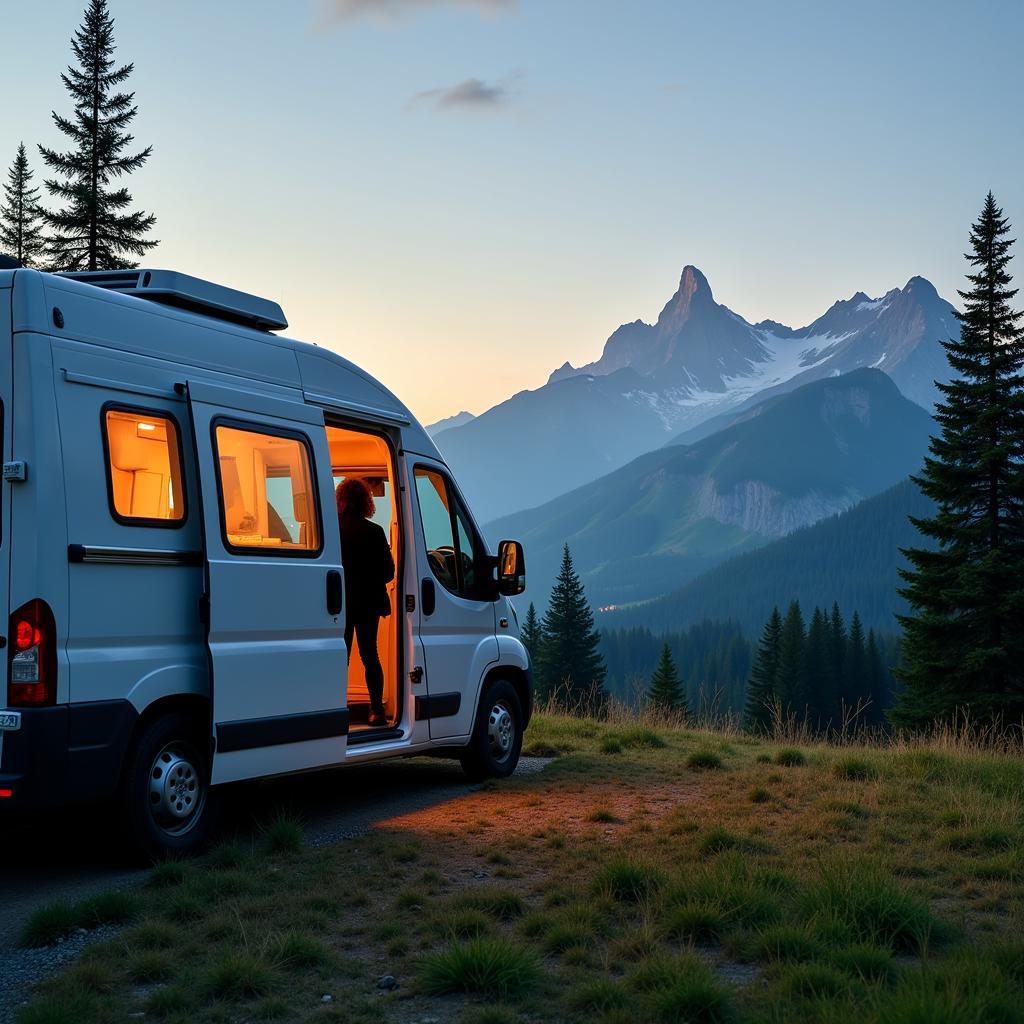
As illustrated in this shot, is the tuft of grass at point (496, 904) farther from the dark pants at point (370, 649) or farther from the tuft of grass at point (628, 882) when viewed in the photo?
the dark pants at point (370, 649)

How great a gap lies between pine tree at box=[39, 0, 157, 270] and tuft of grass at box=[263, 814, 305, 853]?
2497 centimetres

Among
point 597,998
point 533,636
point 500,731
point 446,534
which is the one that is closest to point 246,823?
point 500,731

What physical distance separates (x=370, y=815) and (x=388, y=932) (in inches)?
125

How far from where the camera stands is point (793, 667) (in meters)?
75.4

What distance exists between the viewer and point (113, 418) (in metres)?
6.41

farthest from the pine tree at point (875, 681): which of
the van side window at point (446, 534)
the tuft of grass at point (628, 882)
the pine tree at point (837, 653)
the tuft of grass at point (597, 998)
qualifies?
the tuft of grass at point (597, 998)

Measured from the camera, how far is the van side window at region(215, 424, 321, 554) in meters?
7.09

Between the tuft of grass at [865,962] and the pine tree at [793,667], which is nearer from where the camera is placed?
the tuft of grass at [865,962]

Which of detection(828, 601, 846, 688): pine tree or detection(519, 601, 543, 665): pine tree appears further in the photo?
detection(828, 601, 846, 688): pine tree

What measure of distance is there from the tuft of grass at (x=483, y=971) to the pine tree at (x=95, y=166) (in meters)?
27.5

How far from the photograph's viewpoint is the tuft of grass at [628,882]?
5590mm

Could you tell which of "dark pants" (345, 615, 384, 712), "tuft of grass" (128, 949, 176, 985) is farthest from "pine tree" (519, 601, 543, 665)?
"tuft of grass" (128, 949, 176, 985)

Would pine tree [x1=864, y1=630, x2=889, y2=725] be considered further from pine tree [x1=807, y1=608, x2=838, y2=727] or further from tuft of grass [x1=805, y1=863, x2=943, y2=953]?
tuft of grass [x1=805, y1=863, x2=943, y2=953]

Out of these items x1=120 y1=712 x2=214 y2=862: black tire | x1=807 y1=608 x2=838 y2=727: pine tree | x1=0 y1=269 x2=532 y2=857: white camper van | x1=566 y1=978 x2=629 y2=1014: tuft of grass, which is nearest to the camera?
x1=566 y1=978 x2=629 y2=1014: tuft of grass
